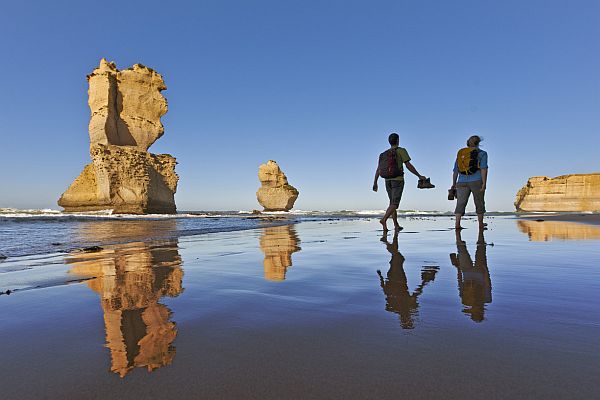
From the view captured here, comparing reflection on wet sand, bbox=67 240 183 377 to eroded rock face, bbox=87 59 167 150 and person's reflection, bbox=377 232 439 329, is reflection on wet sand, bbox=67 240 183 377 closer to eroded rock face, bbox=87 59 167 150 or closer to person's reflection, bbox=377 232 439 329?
person's reflection, bbox=377 232 439 329

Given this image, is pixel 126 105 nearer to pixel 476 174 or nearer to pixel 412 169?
pixel 412 169

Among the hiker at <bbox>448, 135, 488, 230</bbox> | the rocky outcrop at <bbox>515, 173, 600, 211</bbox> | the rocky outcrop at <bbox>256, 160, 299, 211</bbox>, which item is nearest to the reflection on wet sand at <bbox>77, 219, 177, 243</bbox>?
the hiker at <bbox>448, 135, 488, 230</bbox>

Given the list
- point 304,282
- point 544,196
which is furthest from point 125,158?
point 544,196

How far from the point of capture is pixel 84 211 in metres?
32.2

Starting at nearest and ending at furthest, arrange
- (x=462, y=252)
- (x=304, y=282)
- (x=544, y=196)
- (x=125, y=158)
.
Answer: (x=304, y=282)
(x=462, y=252)
(x=125, y=158)
(x=544, y=196)

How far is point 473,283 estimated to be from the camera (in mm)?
2033

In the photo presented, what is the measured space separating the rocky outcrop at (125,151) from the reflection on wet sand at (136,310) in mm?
32201

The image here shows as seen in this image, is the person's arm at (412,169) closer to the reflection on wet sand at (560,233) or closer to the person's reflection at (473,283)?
the reflection on wet sand at (560,233)

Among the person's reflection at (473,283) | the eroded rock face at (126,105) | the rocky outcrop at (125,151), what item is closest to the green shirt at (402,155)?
the person's reflection at (473,283)

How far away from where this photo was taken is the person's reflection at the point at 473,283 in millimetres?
1477

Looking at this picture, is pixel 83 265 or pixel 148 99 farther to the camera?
Result: pixel 148 99

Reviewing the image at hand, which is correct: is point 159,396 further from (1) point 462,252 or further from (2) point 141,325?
(1) point 462,252

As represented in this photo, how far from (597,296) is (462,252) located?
187 centimetres

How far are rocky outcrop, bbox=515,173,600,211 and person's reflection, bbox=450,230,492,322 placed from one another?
57.5m
